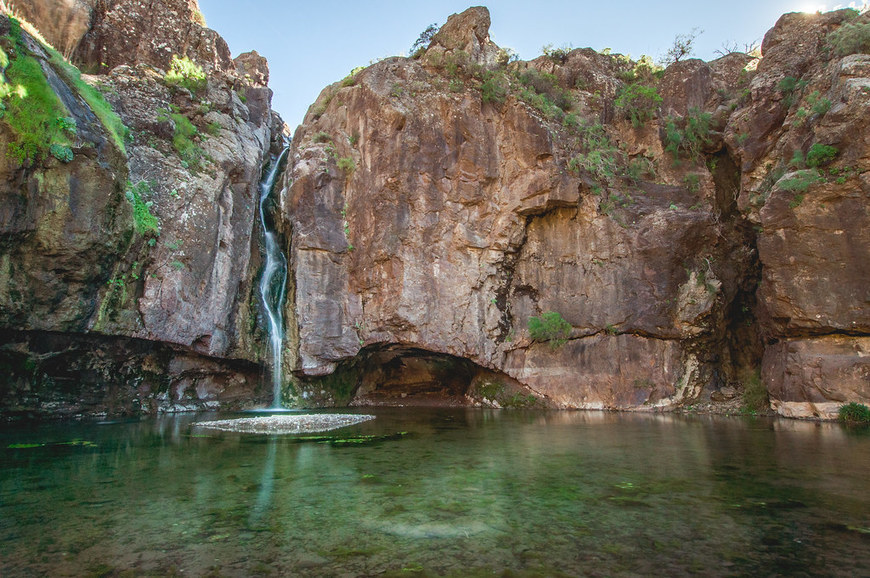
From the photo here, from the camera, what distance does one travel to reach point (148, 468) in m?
7.57

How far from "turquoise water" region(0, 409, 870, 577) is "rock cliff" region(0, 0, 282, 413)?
691 cm

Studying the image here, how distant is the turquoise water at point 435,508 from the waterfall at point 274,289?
10.7 meters

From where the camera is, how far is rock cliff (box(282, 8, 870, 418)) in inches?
770

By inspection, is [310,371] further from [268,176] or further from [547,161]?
[547,161]

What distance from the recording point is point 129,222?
634 inches

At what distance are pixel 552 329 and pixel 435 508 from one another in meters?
16.3

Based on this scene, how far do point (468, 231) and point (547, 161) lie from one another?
15.4 feet

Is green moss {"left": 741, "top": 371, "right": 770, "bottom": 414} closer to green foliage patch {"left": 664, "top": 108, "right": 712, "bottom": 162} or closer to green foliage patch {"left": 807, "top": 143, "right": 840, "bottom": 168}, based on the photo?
green foliage patch {"left": 807, "top": 143, "right": 840, "bottom": 168}

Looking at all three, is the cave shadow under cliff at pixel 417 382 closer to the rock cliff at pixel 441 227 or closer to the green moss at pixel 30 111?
the rock cliff at pixel 441 227

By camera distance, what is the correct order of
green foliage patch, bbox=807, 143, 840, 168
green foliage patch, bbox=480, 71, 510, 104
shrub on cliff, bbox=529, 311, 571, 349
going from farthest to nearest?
green foliage patch, bbox=480, 71, 510, 104 → shrub on cliff, bbox=529, 311, 571, 349 → green foliage patch, bbox=807, 143, 840, 168

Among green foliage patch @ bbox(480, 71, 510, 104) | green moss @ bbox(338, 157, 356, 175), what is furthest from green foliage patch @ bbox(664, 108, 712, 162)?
green moss @ bbox(338, 157, 356, 175)

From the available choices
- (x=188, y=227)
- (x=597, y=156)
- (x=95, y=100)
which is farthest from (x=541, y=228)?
(x=95, y=100)

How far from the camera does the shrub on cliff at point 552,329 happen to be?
821 inches

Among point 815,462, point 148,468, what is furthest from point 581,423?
point 148,468
